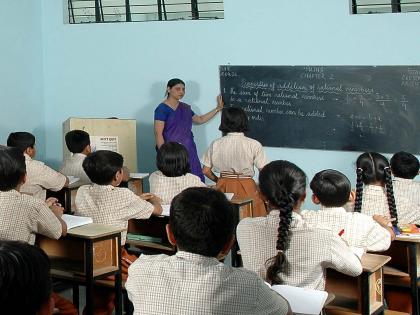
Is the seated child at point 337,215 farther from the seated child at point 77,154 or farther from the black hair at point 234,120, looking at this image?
the seated child at point 77,154

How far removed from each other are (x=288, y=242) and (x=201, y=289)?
2.59ft

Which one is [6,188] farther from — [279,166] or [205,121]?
[205,121]

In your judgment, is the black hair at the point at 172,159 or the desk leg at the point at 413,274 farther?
the black hair at the point at 172,159

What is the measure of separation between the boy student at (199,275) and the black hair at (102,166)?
184 centimetres

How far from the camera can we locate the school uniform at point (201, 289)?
1815 mm

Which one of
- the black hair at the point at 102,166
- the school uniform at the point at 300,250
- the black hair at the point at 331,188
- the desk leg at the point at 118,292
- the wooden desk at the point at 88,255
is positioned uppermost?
the black hair at the point at 102,166

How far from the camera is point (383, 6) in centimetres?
575

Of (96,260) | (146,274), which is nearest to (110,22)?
(96,260)

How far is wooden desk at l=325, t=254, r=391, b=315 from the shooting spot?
283 cm

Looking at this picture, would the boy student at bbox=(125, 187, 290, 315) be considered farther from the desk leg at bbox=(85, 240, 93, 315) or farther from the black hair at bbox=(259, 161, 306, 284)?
the desk leg at bbox=(85, 240, 93, 315)

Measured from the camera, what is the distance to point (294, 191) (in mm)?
2621

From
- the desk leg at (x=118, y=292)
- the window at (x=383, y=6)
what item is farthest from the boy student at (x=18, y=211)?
the window at (x=383, y=6)

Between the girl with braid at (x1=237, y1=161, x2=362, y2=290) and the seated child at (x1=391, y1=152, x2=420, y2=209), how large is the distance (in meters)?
1.50

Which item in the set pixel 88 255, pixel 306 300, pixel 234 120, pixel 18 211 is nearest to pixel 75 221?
pixel 88 255
